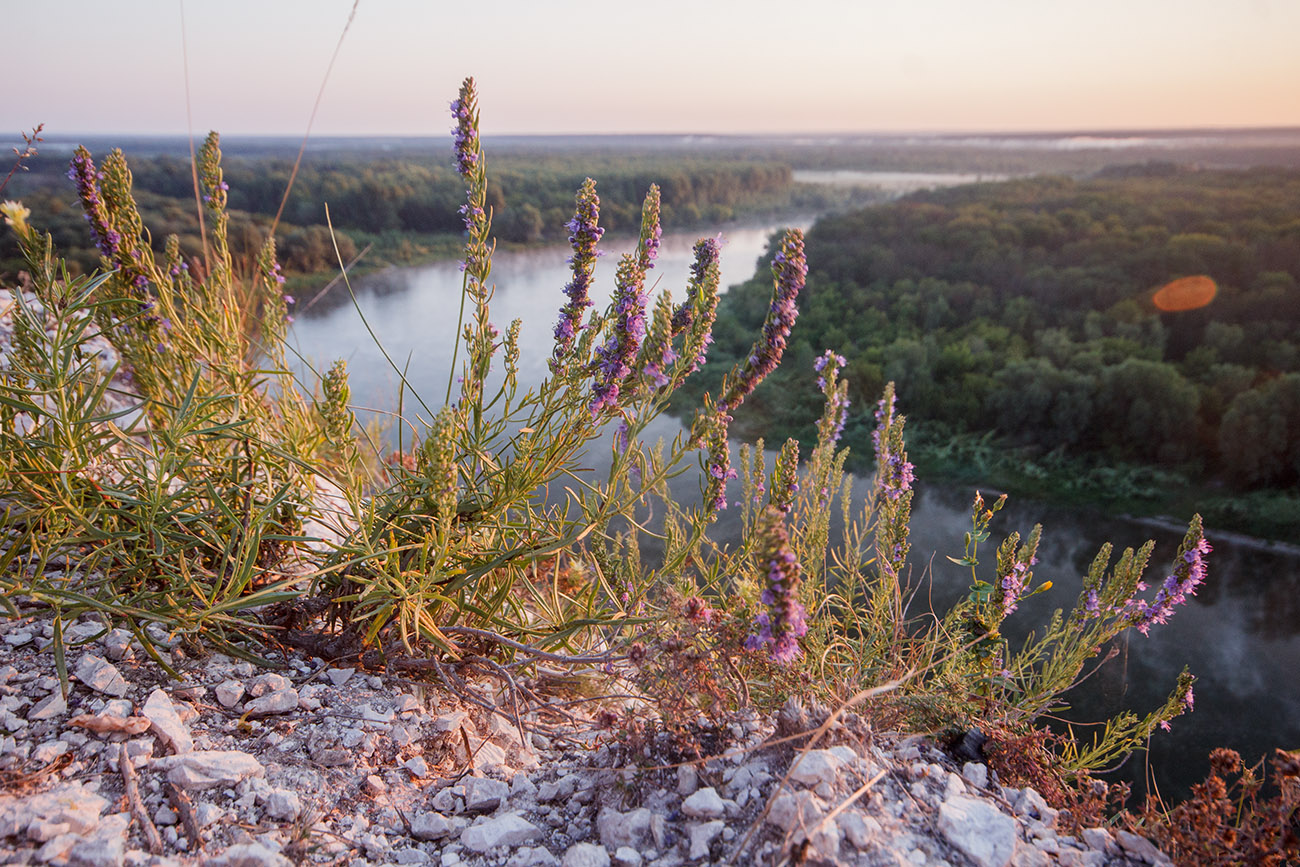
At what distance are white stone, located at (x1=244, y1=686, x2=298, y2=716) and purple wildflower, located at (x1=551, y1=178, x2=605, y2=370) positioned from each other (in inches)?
40.3

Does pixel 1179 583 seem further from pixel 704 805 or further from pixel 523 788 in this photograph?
pixel 523 788

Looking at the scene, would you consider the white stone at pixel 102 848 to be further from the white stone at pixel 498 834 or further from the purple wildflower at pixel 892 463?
the purple wildflower at pixel 892 463

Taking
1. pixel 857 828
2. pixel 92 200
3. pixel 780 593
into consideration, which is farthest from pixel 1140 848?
pixel 92 200

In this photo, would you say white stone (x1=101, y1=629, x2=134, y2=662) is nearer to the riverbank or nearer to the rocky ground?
the rocky ground

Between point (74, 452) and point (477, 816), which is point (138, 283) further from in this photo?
point (477, 816)

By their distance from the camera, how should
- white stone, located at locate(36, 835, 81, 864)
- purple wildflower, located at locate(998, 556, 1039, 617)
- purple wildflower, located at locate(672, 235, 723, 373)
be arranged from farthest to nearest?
1. purple wildflower, located at locate(998, 556, 1039, 617)
2. purple wildflower, located at locate(672, 235, 723, 373)
3. white stone, located at locate(36, 835, 81, 864)

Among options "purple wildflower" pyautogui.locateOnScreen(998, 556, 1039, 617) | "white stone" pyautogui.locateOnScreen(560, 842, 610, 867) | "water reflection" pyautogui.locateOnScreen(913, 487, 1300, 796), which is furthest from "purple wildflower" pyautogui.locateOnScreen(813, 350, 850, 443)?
"water reflection" pyautogui.locateOnScreen(913, 487, 1300, 796)

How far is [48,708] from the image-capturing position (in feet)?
4.48

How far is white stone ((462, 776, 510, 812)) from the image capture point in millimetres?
1395

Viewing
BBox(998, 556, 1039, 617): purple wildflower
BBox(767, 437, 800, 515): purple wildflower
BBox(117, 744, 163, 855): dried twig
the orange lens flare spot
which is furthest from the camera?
the orange lens flare spot

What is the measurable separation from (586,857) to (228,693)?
96 cm

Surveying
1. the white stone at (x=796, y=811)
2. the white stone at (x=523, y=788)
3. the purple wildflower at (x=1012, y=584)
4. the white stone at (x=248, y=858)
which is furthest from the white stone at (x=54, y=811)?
the purple wildflower at (x=1012, y=584)

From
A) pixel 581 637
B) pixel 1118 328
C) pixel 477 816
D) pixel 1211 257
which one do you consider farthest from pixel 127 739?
pixel 1211 257

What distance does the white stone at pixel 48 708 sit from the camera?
4.45 ft
